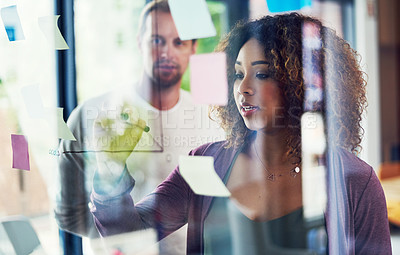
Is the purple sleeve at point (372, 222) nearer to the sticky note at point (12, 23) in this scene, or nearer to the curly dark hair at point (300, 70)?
the curly dark hair at point (300, 70)

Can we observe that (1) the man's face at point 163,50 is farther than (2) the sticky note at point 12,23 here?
No

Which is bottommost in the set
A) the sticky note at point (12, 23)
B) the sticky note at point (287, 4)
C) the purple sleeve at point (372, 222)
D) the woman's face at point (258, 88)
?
the purple sleeve at point (372, 222)

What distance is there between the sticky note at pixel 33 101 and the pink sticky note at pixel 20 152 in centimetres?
5

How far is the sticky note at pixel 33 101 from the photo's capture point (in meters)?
0.50

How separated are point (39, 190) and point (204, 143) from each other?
27cm

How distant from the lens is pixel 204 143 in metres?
0.40

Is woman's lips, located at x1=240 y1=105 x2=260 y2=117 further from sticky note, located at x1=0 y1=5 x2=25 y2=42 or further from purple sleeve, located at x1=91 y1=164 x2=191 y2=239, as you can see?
sticky note, located at x1=0 y1=5 x2=25 y2=42

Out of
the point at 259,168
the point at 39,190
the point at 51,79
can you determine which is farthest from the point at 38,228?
the point at 259,168

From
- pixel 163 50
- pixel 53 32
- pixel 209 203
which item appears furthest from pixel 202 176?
pixel 53 32

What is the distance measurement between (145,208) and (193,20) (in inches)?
7.8

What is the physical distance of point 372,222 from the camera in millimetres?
369

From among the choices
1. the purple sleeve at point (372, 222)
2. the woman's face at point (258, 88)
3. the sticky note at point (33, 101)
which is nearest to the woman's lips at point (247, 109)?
the woman's face at point (258, 88)

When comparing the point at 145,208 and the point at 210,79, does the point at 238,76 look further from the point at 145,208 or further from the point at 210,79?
the point at 145,208

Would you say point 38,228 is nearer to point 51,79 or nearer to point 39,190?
point 39,190
